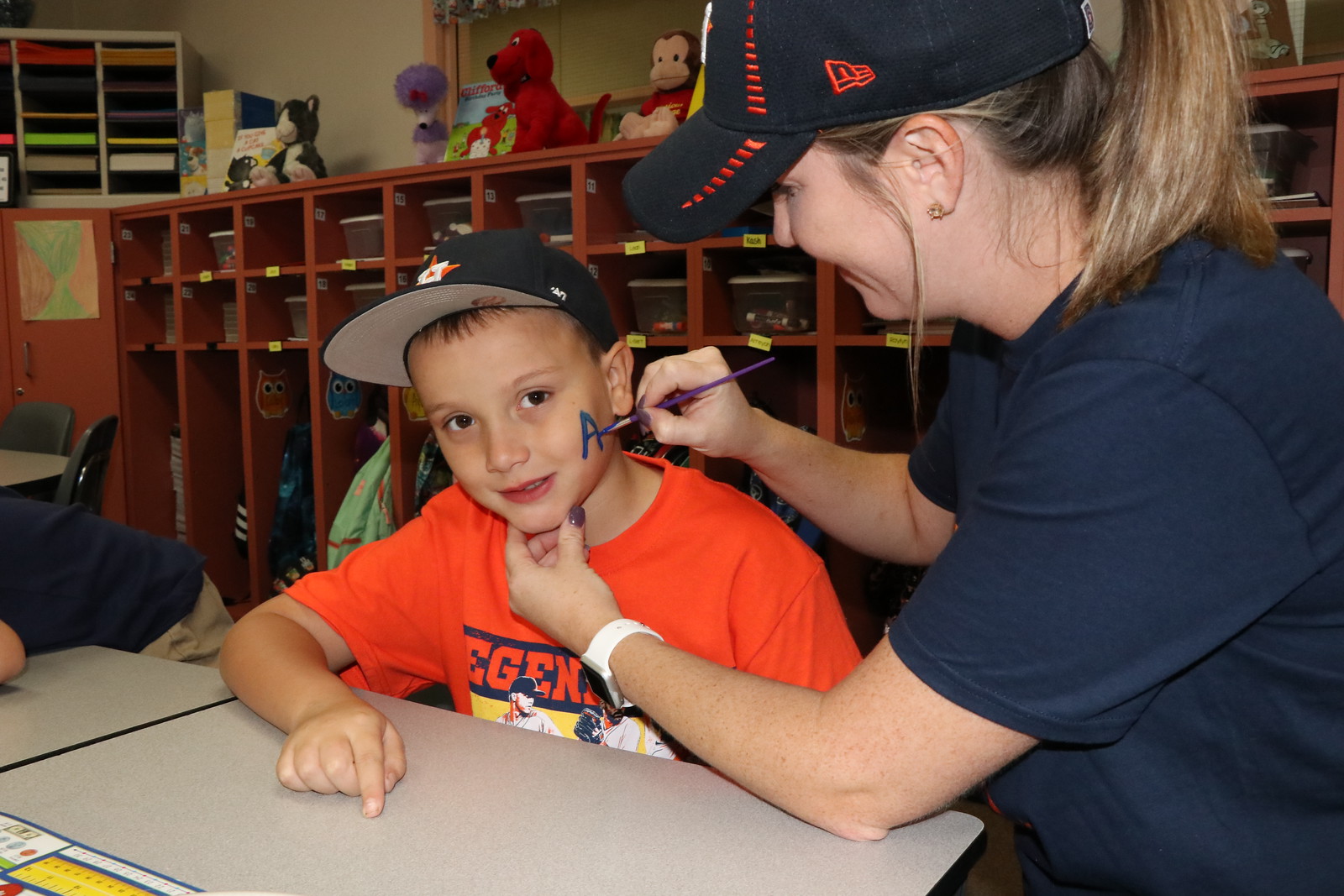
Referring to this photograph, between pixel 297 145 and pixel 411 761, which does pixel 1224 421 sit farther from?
pixel 297 145

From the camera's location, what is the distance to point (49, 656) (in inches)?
49.4

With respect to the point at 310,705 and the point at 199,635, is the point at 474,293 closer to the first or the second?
the point at 310,705

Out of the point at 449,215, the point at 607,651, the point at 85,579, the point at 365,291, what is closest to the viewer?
the point at 607,651

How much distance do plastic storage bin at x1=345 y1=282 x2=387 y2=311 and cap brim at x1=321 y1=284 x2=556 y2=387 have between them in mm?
2441

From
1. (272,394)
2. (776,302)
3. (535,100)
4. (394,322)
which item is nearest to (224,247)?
(272,394)

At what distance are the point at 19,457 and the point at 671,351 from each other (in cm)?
225

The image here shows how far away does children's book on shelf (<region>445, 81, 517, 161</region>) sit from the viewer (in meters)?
3.35

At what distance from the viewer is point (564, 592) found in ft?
3.18

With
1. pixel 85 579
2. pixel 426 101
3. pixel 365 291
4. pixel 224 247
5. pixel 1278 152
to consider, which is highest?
pixel 426 101

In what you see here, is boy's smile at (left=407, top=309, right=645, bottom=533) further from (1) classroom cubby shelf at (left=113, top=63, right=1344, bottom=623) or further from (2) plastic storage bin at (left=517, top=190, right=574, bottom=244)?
(2) plastic storage bin at (left=517, top=190, right=574, bottom=244)

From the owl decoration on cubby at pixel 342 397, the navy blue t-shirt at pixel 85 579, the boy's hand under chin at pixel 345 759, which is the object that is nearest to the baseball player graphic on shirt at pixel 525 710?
the boy's hand under chin at pixel 345 759

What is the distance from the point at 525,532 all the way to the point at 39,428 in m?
3.33

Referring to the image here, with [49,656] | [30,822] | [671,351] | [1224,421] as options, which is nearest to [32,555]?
[49,656]

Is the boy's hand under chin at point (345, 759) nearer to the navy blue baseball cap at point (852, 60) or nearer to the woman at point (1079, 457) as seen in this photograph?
the woman at point (1079, 457)
